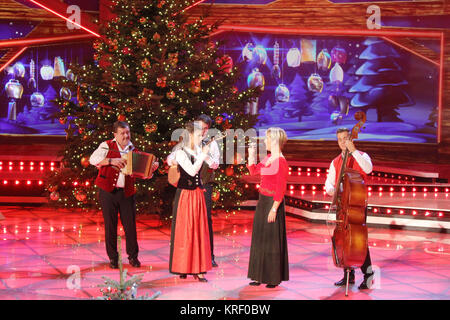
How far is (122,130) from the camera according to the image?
19.2ft

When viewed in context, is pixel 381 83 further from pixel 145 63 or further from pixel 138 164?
pixel 138 164

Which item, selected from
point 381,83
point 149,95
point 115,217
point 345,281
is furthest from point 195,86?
point 381,83

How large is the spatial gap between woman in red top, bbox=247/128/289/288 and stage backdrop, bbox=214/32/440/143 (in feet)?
27.1

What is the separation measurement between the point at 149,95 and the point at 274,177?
2.81m

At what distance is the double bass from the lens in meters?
4.84

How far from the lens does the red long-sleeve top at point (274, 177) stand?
5.09 meters

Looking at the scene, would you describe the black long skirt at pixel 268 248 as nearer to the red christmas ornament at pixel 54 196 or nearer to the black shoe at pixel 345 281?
the black shoe at pixel 345 281

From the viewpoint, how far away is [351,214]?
4848 millimetres

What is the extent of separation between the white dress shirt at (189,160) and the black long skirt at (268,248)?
23.6 inches

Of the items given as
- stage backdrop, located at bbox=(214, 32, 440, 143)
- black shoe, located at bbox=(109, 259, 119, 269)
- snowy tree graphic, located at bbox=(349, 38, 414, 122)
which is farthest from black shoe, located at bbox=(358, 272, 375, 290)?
snowy tree graphic, located at bbox=(349, 38, 414, 122)

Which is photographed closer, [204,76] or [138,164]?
[138,164]

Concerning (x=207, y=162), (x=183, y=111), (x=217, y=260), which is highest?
(x=183, y=111)
